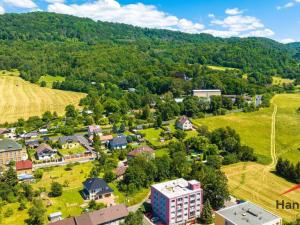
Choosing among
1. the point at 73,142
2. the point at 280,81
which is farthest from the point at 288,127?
the point at 280,81

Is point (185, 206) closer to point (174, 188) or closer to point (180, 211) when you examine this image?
point (180, 211)

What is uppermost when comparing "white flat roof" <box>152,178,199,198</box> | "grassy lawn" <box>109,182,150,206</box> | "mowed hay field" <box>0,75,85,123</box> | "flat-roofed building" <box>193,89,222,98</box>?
"flat-roofed building" <box>193,89,222,98</box>

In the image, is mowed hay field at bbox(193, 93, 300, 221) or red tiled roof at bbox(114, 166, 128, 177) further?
red tiled roof at bbox(114, 166, 128, 177)

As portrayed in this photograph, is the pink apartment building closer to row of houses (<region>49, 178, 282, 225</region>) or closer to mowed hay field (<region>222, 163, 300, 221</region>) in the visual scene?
row of houses (<region>49, 178, 282, 225</region>)

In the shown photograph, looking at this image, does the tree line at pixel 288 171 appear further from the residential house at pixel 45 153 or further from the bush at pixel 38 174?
the residential house at pixel 45 153

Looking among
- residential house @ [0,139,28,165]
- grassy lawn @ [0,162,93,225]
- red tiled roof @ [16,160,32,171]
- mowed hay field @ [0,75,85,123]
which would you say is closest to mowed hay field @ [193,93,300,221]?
grassy lawn @ [0,162,93,225]

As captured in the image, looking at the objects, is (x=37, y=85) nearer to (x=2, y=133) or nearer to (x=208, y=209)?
(x=2, y=133)
